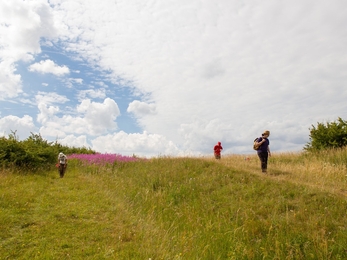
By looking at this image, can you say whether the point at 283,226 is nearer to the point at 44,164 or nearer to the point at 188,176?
the point at 188,176

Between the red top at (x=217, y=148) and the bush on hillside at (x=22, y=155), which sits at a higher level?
the red top at (x=217, y=148)

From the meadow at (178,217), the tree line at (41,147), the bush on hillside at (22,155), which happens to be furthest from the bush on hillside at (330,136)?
the bush on hillside at (22,155)

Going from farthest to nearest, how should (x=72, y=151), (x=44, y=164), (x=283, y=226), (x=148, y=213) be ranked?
(x=72, y=151) < (x=44, y=164) < (x=148, y=213) < (x=283, y=226)

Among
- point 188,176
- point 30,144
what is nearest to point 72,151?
point 30,144

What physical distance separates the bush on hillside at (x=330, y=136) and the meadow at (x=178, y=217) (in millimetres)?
7677

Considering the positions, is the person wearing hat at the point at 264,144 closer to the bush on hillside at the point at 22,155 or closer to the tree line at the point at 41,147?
the tree line at the point at 41,147

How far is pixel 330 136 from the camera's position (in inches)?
838

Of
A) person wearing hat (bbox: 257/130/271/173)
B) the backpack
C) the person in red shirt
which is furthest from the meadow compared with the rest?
the person in red shirt

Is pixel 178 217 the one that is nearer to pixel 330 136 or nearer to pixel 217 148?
pixel 217 148

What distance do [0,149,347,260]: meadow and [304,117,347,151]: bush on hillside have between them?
25.2 ft

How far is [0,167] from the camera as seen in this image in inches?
587

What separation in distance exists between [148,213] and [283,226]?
4211 millimetres

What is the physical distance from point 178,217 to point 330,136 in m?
17.5

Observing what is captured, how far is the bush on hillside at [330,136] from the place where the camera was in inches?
825
